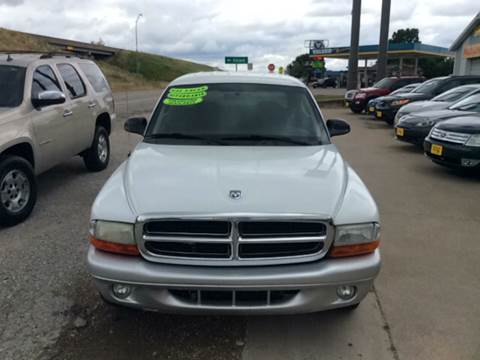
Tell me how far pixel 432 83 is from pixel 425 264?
12.3 metres

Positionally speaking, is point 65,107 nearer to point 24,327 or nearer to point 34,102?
point 34,102

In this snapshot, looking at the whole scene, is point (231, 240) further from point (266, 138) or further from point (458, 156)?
point (458, 156)

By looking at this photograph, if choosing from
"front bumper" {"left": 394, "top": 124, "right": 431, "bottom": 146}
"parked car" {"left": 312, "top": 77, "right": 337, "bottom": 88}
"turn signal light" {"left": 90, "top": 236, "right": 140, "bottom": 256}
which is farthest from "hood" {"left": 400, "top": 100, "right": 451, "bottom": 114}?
"parked car" {"left": 312, "top": 77, "right": 337, "bottom": 88}

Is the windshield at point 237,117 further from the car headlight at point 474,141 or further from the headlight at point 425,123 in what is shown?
the headlight at point 425,123

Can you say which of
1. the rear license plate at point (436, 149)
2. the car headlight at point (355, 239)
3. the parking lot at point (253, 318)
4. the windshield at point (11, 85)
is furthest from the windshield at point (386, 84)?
the car headlight at point (355, 239)

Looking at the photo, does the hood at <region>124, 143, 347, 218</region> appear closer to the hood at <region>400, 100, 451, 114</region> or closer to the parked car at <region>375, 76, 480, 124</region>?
the hood at <region>400, 100, 451, 114</region>

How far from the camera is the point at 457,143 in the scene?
24.4 ft

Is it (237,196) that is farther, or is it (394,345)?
(394,345)

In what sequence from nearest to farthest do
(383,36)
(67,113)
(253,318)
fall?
(253,318) < (67,113) < (383,36)

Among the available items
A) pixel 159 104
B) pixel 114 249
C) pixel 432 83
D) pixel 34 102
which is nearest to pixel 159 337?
pixel 114 249

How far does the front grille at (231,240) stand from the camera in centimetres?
274

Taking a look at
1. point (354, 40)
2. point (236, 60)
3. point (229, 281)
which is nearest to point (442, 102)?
point (229, 281)

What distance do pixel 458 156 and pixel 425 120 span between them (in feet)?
8.47

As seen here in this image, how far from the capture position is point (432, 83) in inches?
593
